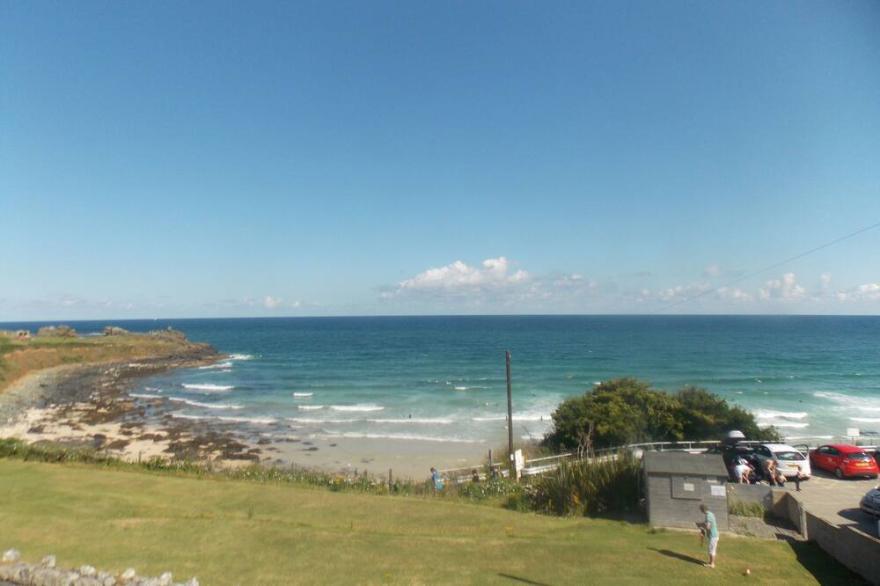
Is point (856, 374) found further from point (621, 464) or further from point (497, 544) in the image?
point (497, 544)

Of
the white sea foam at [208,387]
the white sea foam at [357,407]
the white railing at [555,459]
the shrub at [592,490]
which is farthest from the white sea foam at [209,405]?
the shrub at [592,490]

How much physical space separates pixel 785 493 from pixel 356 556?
1295 cm

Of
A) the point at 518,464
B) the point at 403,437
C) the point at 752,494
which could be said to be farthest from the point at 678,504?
the point at 403,437

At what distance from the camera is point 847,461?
65.3ft

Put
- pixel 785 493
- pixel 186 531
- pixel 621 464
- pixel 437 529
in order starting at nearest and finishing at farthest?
1. pixel 186 531
2. pixel 437 529
3. pixel 785 493
4. pixel 621 464

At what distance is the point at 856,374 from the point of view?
212 feet

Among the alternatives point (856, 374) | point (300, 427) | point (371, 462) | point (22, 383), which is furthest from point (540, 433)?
point (22, 383)

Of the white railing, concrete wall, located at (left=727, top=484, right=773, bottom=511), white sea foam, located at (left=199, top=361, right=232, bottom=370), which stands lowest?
white sea foam, located at (left=199, top=361, right=232, bottom=370)

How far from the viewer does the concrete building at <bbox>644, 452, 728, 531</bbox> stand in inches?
580

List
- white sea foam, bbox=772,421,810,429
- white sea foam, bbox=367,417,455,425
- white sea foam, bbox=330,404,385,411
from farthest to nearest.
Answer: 1. white sea foam, bbox=330,404,385,411
2. white sea foam, bbox=367,417,455,425
3. white sea foam, bbox=772,421,810,429

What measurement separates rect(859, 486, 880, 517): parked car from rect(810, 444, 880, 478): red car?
5.15m

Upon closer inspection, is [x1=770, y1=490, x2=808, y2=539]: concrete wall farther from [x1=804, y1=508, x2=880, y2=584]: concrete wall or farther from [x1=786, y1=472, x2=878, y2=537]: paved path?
[x1=786, y1=472, x2=878, y2=537]: paved path

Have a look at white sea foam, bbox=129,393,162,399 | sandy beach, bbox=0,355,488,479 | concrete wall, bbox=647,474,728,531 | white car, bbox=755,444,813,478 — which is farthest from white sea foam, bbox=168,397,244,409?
white car, bbox=755,444,813,478

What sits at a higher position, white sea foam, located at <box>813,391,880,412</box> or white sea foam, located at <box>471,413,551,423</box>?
white sea foam, located at <box>471,413,551,423</box>
